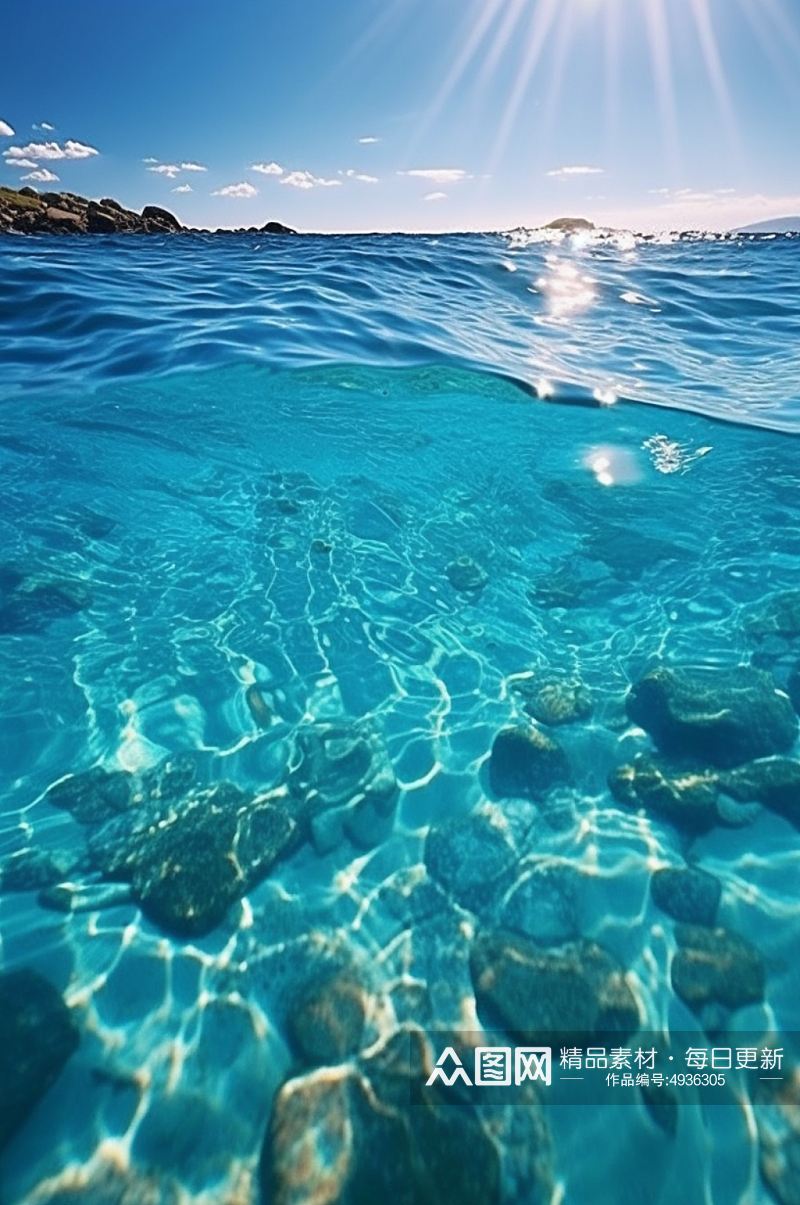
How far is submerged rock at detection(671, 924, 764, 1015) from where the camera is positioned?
11.9 ft

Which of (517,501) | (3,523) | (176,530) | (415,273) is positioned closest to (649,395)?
(517,501)

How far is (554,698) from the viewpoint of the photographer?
5.98 metres

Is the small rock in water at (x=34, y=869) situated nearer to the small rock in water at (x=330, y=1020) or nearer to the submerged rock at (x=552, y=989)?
the small rock in water at (x=330, y=1020)

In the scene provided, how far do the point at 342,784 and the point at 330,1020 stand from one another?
186 cm

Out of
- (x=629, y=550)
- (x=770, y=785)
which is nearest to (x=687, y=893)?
(x=770, y=785)

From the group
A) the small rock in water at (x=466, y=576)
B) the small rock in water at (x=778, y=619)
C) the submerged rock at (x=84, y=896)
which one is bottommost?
the submerged rock at (x=84, y=896)

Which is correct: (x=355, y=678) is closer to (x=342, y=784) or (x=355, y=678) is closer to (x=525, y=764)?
(x=342, y=784)

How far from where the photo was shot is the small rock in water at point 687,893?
13.5 feet

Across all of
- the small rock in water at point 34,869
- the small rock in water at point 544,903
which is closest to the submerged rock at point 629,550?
the small rock in water at point 544,903

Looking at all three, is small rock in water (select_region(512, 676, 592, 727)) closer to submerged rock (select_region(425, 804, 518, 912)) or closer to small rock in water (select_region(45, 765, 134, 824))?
submerged rock (select_region(425, 804, 518, 912))

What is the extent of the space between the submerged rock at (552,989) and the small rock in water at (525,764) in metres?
1.34

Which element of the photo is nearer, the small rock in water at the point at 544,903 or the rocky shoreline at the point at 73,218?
the small rock in water at the point at 544,903

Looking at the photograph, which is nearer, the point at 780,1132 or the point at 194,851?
the point at 780,1132

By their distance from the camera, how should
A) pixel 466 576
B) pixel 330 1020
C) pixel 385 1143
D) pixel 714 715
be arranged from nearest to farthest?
pixel 385 1143 < pixel 330 1020 < pixel 714 715 < pixel 466 576
